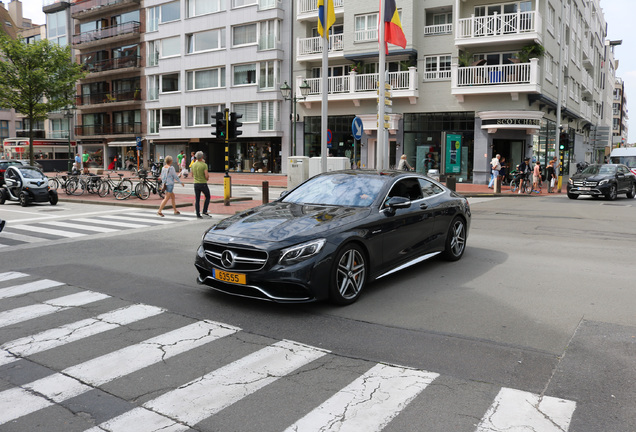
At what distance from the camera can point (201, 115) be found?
148 ft

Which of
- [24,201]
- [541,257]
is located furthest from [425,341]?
[24,201]

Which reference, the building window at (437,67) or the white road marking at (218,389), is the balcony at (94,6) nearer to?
the building window at (437,67)

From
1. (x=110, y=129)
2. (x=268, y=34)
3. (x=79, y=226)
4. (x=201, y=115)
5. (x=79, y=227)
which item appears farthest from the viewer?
(x=110, y=129)

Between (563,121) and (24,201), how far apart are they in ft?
115

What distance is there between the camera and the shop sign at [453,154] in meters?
32.4

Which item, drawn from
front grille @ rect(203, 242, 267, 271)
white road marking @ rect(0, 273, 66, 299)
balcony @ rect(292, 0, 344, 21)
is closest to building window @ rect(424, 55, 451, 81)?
balcony @ rect(292, 0, 344, 21)

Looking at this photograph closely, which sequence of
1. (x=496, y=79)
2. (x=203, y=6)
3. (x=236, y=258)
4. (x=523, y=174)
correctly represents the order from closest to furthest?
(x=236, y=258), (x=523, y=174), (x=496, y=79), (x=203, y=6)

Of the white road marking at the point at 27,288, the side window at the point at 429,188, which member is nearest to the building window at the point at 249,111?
the side window at the point at 429,188

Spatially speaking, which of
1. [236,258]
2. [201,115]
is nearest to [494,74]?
[201,115]

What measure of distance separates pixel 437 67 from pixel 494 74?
3.93m

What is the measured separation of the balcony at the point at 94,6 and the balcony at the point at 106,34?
5.49 feet

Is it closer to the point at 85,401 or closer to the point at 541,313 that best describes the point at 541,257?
the point at 541,313

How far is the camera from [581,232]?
1277cm

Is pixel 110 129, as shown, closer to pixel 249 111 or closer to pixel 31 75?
pixel 31 75
